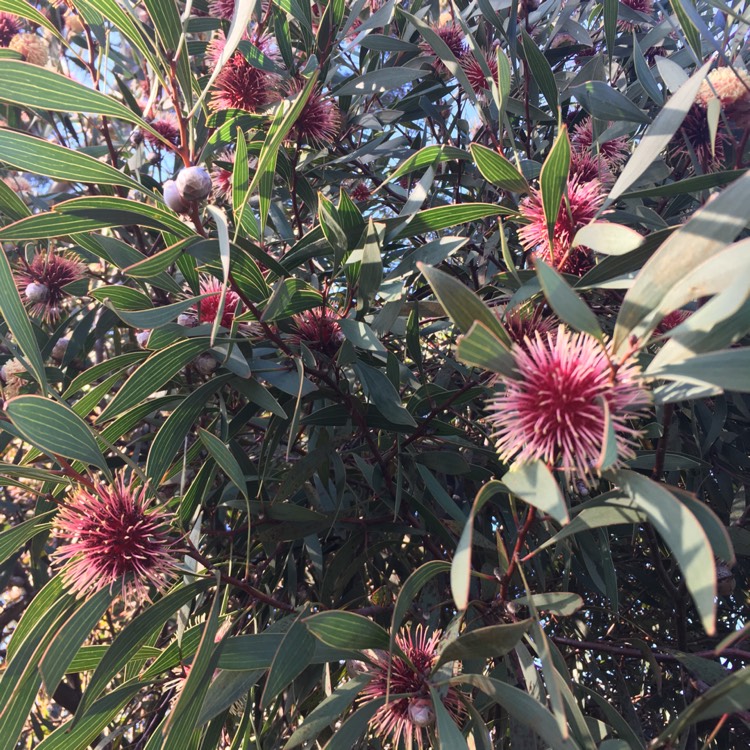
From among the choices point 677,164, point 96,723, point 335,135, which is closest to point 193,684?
point 96,723

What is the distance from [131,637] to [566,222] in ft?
2.71

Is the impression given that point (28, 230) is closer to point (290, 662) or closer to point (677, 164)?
point (290, 662)

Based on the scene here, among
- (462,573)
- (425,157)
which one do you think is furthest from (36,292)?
(462,573)

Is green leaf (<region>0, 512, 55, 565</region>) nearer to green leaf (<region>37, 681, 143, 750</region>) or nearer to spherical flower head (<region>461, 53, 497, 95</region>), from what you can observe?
green leaf (<region>37, 681, 143, 750</region>)

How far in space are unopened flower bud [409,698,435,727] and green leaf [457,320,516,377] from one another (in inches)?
18.8

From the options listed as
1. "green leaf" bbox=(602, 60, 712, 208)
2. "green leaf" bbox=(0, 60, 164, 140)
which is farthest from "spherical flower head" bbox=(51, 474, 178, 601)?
"green leaf" bbox=(602, 60, 712, 208)

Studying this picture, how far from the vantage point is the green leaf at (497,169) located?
2.85 feet

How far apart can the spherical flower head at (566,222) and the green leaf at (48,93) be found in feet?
1.69

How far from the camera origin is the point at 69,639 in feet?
2.82

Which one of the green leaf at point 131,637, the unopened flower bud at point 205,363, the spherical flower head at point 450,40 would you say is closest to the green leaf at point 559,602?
the green leaf at point 131,637

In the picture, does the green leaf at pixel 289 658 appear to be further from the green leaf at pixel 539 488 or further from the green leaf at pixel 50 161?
the green leaf at pixel 50 161

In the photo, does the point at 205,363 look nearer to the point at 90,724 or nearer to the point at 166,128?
the point at 90,724

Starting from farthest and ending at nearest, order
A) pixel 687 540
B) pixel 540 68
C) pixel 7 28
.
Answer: pixel 7 28, pixel 540 68, pixel 687 540

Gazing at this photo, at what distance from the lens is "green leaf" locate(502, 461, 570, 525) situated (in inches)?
21.3
